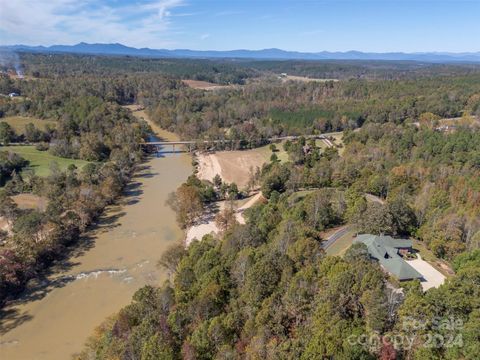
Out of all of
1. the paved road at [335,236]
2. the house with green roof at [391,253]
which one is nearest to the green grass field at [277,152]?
the paved road at [335,236]

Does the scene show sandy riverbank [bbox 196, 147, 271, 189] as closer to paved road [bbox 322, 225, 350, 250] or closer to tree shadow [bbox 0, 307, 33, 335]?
paved road [bbox 322, 225, 350, 250]

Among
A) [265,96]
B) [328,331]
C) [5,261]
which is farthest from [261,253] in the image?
[265,96]

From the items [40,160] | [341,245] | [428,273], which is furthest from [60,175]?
[428,273]

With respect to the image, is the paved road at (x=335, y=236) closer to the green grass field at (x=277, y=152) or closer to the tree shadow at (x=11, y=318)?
the tree shadow at (x=11, y=318)

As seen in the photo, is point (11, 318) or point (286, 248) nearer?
point (11, 318)

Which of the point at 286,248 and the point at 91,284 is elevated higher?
the point at 286,248

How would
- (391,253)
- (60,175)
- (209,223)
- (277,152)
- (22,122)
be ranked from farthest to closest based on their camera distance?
(22,122), (277,152), (60,175), (209,223), (391,253)

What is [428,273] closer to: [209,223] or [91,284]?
[209,223]

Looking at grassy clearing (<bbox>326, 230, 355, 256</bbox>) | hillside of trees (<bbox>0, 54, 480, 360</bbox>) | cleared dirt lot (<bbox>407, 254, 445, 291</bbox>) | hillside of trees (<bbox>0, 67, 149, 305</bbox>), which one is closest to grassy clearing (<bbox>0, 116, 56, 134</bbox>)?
hillside of trees (<bbox>0, 67, 149, 305</bbox>)
